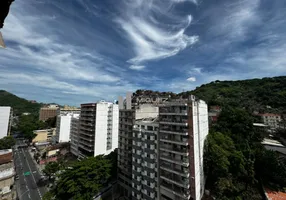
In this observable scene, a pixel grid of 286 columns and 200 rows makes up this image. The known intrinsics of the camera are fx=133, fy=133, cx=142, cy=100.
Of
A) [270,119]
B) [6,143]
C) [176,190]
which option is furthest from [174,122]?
[6,143]

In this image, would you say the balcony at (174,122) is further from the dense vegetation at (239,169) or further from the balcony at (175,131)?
the dense vegetation at (239,169)

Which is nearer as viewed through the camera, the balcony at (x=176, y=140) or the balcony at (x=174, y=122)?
the balcony at (x=176, y=140)

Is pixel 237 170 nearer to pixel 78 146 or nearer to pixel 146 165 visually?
pixel 146 165

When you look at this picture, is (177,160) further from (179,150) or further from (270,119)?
(270,119)

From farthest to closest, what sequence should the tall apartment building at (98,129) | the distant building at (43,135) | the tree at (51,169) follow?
the distant building at (43,135), the tall apartment building at (98,129), the tree at (51,169)

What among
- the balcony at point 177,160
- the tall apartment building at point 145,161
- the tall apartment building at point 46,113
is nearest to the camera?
the balcony at point 177,160

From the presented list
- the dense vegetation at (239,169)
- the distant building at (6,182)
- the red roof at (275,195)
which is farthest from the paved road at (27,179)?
the red roof at (275,195)
